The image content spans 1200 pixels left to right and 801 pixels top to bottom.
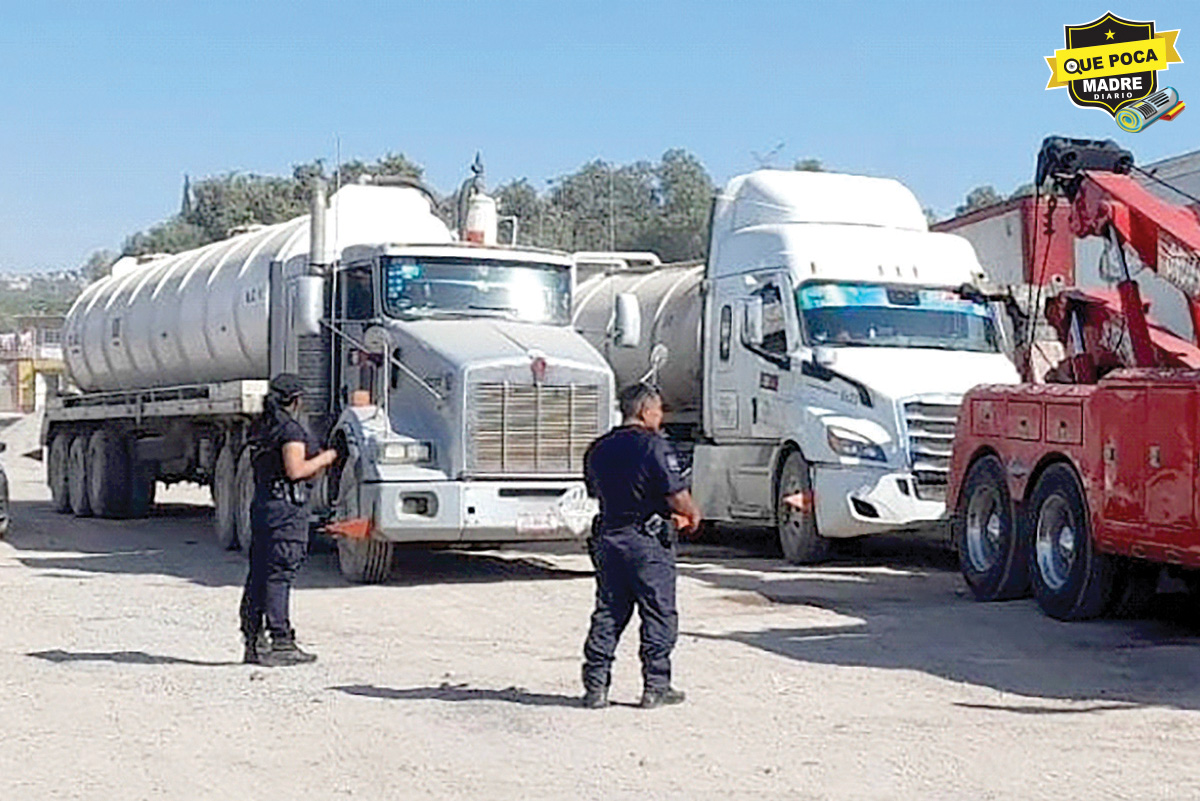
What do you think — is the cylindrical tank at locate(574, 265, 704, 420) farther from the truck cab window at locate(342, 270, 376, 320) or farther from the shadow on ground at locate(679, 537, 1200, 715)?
the shadow on ground at locate(679, 537, 1200, 715)

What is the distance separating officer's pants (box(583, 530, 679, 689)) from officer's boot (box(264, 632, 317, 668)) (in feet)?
7.59

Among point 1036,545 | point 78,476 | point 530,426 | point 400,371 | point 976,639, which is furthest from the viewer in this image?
point 78,476

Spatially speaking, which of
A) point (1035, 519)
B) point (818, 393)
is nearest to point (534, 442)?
point (818, 393)

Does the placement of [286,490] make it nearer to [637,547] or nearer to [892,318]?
[637,547]

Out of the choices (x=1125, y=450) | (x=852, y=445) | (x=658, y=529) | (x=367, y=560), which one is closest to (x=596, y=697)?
(x=658, y=529)

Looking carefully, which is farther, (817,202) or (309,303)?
(817,202)

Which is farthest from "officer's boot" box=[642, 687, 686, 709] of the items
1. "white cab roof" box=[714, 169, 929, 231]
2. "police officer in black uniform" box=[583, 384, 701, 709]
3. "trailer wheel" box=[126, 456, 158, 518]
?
"trailer wheel" box=[126, 456, 158, 518]

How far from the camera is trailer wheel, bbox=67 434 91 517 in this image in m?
25.3

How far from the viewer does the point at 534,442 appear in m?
15.9

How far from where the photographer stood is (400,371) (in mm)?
16219

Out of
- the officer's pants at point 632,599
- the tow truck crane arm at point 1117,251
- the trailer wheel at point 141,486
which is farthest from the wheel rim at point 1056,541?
the trailer wheel at point 141,486

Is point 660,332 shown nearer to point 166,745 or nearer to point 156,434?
point 156,434

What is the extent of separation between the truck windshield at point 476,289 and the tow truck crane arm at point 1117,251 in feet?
15.0

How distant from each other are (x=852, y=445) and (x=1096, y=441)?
163 inches
